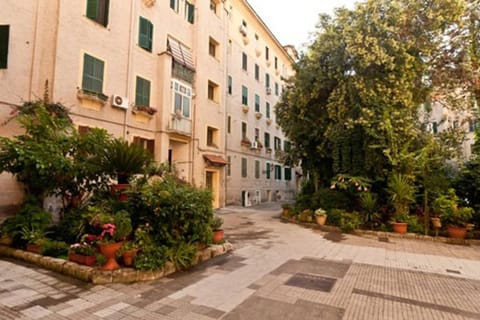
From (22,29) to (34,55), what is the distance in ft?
2.47

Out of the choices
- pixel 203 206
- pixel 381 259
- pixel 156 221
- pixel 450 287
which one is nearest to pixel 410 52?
pixel 381 259

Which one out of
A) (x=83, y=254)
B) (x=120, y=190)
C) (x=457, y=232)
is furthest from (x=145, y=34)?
(x=457, y=232)

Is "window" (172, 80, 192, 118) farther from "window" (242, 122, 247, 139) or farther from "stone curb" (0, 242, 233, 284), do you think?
"stone curb" (0, 242, 233, 284)

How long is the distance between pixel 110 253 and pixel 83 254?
586 millimetres

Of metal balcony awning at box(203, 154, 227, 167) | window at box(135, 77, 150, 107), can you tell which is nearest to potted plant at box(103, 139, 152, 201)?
window at box(135, 77, 150, 107)

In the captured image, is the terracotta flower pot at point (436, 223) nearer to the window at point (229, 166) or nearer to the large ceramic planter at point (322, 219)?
the large ceramic planter at point (322, 219)

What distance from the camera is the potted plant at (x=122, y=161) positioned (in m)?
6.11

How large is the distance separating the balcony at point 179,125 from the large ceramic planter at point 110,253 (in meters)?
8.35

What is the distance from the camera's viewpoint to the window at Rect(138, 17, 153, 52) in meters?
11.6

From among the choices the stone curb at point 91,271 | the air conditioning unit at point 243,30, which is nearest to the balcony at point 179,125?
the stone curb at point 91,271

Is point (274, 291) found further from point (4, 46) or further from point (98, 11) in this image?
point (98, 11)

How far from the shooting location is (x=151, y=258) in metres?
4.69

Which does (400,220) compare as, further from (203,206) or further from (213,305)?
(213,305)

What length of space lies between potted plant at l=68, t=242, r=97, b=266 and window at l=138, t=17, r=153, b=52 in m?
9.67
